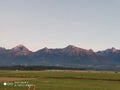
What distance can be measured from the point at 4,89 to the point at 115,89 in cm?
2702

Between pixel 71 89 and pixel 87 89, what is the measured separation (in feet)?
13.5

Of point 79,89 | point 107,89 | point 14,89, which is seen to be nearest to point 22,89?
point 14,89

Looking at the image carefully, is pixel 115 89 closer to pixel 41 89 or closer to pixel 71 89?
pixel 71 89

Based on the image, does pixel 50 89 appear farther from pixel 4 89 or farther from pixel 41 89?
pixel 4 89

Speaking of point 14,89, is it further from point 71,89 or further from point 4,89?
point 71,89

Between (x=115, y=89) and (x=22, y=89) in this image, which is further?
(x=115, y=89)

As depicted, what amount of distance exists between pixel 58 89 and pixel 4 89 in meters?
12.5

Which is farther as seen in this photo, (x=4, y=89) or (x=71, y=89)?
(x=71, y=89)

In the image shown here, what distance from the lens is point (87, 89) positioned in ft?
282

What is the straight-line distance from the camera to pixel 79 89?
8575cm

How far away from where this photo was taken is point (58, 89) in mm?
83125

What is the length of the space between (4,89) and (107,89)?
2474 cm

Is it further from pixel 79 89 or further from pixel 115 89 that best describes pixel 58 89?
pixel 115 89

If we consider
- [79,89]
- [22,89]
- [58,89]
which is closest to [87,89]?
[79,89]
